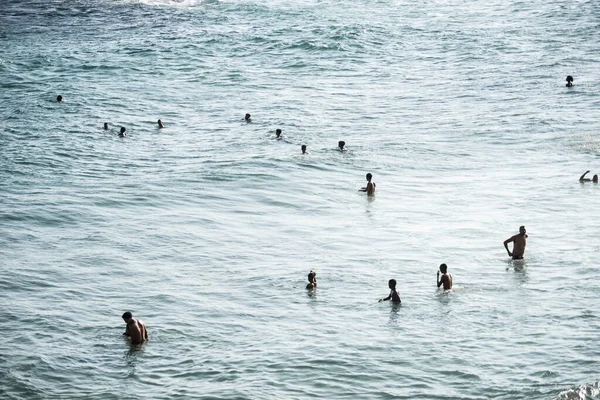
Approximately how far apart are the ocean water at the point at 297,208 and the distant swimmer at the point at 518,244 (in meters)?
0.35

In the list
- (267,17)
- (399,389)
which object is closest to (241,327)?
(399,389)

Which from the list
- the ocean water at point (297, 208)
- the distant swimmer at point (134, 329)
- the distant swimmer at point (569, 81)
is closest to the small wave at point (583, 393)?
the ocean water at point (297, 208)

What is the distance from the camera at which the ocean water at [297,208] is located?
1989 cm

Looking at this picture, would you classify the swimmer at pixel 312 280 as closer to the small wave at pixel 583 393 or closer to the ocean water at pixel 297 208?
the ocean water at pixel 297 208

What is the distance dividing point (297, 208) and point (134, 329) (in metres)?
12.0

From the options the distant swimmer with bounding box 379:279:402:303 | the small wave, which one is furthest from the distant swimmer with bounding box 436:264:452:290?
the small wave

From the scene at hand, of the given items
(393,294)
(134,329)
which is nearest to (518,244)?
(393,294)

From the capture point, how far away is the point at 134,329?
20.3 metres

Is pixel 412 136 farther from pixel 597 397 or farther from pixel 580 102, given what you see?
pixel 597 397

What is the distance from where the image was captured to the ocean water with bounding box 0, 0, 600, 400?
1989 centimetres

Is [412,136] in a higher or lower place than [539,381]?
higher

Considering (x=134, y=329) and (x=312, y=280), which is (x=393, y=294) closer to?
(x=312, y=280)

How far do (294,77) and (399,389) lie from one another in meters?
34.6

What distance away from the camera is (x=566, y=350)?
20.1 metres
